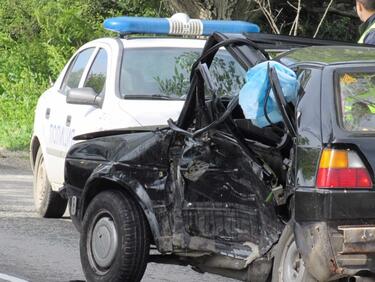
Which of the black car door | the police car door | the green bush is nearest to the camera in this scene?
the black car door

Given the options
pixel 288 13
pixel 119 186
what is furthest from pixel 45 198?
pixel 288 13

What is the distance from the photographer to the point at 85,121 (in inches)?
372

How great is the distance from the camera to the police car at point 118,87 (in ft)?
29.8

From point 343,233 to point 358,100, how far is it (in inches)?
28.9

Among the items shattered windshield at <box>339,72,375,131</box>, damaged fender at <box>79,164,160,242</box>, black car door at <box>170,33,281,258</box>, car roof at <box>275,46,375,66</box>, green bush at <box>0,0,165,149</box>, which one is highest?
car roof at <box>275,46,375,66</box>

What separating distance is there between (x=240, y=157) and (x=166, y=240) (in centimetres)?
93

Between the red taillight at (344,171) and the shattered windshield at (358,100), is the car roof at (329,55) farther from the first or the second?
the red taillight at (344,171)

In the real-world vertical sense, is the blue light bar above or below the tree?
above

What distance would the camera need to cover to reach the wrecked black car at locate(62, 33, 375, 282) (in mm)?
5195

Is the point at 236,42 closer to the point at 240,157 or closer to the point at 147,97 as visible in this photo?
the point at 240,157

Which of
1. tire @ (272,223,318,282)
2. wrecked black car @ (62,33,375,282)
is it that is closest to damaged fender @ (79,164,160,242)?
wrecked black car @ (62,33,375,282)

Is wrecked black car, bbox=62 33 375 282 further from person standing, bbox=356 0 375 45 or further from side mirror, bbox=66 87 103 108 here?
side mirror, bbox=66 87 103 108

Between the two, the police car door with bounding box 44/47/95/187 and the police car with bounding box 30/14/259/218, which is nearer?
the police car with bounding box 30/14/259/218

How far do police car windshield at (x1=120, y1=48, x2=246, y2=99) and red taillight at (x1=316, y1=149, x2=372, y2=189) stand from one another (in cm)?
395
